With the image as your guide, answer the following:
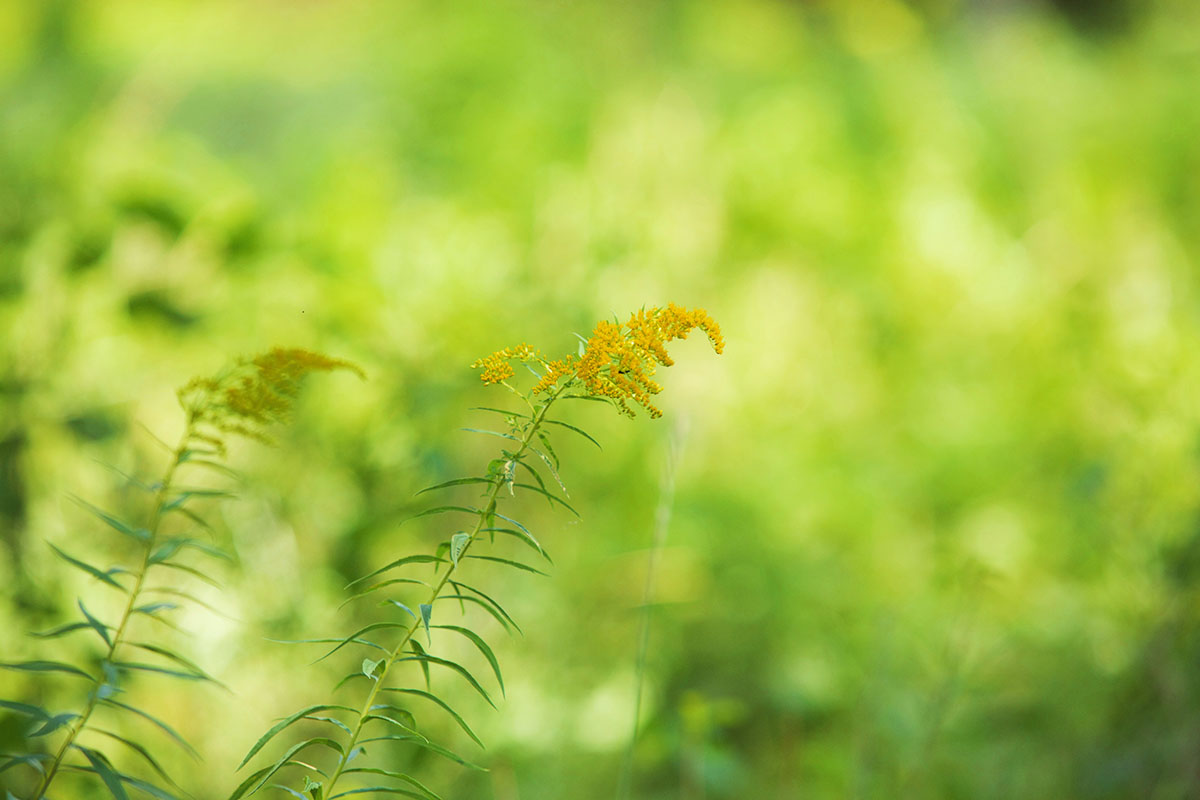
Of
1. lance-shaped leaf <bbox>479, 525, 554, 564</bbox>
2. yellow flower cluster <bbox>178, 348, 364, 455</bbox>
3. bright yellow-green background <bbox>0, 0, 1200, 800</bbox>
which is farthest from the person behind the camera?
bright yellow-green background <bbox>0, 0, 1200, 800</bbox>

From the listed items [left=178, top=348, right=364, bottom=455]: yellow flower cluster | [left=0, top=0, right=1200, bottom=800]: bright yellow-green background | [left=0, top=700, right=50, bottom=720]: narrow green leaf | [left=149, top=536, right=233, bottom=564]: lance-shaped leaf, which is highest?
[left=0, top=0, right=1200, bottom=800]: bright yellow-green background

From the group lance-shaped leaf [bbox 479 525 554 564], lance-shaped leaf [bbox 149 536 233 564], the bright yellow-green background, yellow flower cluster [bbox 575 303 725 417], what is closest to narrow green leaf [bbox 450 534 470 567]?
lance-shaped leaf [bbox 479 525 554 564]

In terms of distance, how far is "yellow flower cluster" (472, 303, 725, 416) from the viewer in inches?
24.9

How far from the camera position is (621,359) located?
25.4 inches

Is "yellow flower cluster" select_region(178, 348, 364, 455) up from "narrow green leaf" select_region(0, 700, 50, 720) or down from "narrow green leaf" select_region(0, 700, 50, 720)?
up

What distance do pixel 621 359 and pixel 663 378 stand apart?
1.64 metres

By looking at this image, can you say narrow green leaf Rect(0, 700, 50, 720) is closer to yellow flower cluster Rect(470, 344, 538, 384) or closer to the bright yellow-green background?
yellow flower cluster Rect(470, 344, 538, 384)

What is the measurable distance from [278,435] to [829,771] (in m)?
1.05

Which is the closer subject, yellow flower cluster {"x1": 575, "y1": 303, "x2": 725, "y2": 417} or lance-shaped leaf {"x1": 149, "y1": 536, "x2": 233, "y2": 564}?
yellow flower cluster {"x1": 575, "y1": 303, "x2": 725, "y2": 417}

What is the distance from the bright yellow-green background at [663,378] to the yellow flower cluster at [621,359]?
0.61 metres

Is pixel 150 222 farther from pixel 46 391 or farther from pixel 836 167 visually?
pixel 836 167

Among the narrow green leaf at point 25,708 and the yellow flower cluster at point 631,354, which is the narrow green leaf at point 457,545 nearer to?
the yellow flower cluster at point 631,354

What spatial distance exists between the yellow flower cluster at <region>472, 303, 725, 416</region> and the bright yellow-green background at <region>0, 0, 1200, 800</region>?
24.1 inches

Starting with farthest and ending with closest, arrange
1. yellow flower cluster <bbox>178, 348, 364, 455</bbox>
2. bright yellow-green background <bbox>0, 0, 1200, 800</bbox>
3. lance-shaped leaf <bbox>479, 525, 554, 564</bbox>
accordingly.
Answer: bright yellow-green background <bbox>0, 0, 1200, 800</bbox>, yellow flower cluster <bbox>178, 348, 364, 455</bbox>, lance-shaped leaf <bbox>479, 525, 554, 564</bbox>
